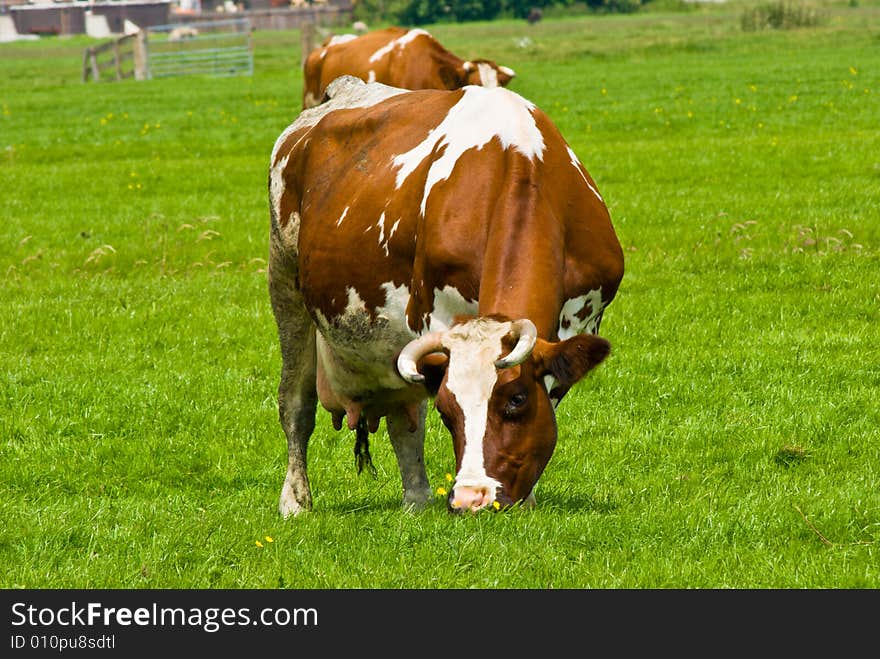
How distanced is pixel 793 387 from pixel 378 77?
1417 centimetres

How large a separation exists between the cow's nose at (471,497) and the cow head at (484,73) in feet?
50.5

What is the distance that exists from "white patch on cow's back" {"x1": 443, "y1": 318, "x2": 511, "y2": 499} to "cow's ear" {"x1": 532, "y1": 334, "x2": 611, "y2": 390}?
0.76 ft

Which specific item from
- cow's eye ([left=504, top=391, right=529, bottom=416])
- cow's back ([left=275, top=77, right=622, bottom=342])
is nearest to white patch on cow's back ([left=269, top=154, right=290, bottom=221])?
cow's back ([left=275, top=77, right=622, bottom=342])

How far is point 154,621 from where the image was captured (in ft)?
18.1

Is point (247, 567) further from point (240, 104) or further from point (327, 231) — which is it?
point (240, 104)

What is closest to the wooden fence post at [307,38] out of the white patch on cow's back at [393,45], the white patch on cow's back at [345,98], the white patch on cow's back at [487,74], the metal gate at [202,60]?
the metal gate at [202,60]

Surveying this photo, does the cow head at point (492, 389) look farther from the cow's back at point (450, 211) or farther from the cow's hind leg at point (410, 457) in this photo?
the cow's hind leg at point (410, 457)

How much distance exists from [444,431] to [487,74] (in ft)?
40.4

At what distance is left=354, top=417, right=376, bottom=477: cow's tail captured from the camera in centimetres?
842

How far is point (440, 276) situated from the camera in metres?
6.71

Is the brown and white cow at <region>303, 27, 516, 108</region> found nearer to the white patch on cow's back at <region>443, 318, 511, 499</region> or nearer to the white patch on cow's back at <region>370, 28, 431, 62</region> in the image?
the white patch on cow's back at <region>370, 28, 431, 62</region>

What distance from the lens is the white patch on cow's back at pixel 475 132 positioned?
7023 mm

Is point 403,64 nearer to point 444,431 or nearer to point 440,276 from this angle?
point 444,431

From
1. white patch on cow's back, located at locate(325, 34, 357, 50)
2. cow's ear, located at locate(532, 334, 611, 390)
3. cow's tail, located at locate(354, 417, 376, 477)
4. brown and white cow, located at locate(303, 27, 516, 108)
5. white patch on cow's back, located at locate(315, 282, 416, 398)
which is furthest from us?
white patch on cow's back, located at locate(325, 34, 357, 50)
